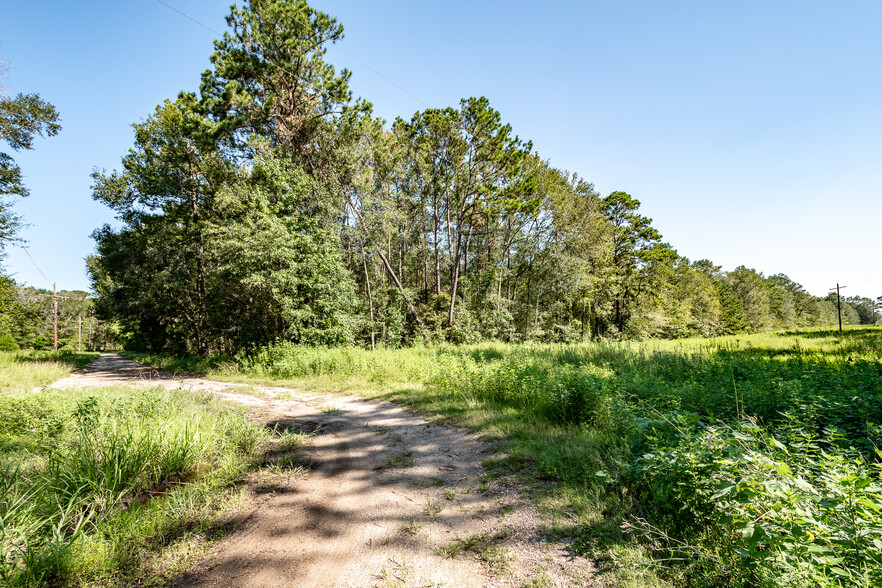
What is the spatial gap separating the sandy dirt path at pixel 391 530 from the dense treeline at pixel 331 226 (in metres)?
10.6

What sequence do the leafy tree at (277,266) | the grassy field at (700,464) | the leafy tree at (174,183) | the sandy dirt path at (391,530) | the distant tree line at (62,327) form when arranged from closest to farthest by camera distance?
1. the grassy field at (700,464)
2. the sandy dirt path at (391,530)
3. the leafy tree at (277,266)
4. the leafy tree at (174,183)
5. the distant tree line at (62,327)

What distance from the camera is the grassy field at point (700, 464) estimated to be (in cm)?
167

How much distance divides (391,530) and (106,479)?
110 inches

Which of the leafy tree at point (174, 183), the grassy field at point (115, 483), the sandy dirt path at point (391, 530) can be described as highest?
the leafy tree at point (174, 183)

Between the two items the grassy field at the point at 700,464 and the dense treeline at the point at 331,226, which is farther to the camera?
the dense treeline at the point at 331,226

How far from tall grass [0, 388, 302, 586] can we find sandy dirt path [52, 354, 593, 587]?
59cm

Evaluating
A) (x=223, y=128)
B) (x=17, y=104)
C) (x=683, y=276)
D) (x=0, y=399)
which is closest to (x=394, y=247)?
(x=223, y=128)

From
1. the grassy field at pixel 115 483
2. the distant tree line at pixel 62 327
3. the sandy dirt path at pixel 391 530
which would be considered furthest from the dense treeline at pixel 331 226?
the distant tree line at pixel 62 327

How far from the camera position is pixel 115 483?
3156mm

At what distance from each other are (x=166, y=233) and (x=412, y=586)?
85.7 feet

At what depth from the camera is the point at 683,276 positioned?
43312 millimetres

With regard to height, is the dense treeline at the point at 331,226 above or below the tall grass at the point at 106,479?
above

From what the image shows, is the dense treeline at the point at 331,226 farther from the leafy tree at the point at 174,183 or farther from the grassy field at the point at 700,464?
the grassy field at the point at 700,464

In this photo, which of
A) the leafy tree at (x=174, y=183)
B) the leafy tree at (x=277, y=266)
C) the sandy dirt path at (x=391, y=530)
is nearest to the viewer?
the sandy dirt path at (x=391, y=530)
